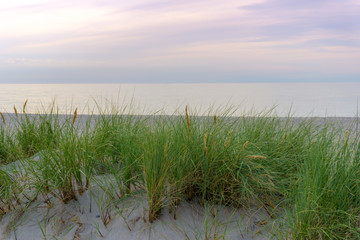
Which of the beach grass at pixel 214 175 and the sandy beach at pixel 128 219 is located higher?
the beach grass at pixel 214 175

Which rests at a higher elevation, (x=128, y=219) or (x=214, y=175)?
(x=214, y=175)

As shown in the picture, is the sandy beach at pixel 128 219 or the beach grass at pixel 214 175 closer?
the beach grass at pixel 214 175

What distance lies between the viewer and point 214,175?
239cm

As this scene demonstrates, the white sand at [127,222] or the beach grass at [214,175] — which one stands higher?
the beach grass at [214,175]

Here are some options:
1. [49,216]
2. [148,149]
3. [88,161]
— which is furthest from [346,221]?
[49,216]

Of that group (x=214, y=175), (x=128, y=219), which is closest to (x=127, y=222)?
(x=128, y=219)

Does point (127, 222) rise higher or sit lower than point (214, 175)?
lower

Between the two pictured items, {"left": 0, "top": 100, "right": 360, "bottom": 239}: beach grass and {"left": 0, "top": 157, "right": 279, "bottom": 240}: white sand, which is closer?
{"left": 0, "top": 100, "right": 360, "bottom": 239}: beach grass

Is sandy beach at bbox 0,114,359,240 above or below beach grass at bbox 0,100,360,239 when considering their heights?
below

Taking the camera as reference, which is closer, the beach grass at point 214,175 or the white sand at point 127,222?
the beach grass at point 214,175

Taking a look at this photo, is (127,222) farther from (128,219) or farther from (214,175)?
(214,175)

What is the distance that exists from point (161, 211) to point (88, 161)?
26.8 inches

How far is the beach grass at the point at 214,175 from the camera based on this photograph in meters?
2.00

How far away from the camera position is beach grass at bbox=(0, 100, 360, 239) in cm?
200
